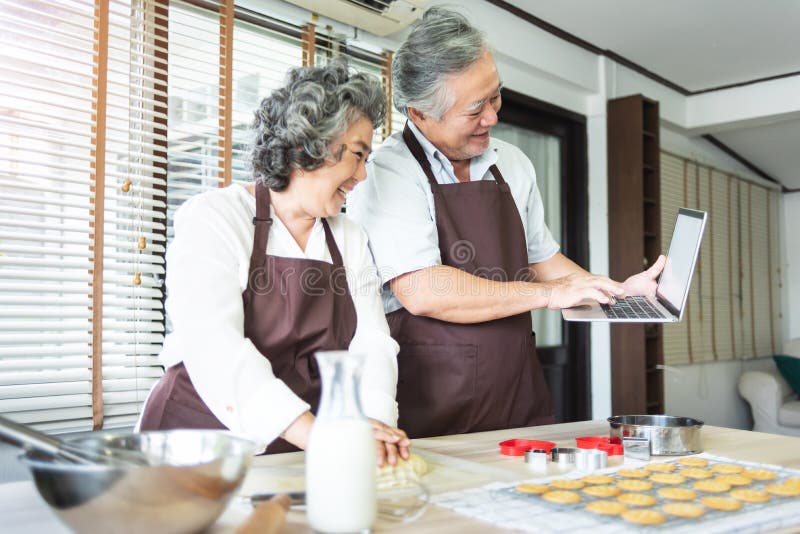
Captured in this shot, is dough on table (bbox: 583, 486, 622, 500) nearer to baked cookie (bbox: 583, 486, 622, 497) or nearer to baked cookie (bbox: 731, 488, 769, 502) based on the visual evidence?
baked cookie (bbox: 583, 486, 622, 497)

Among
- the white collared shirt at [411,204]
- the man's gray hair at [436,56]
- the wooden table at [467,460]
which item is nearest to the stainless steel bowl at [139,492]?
the wooden table at [467,460]

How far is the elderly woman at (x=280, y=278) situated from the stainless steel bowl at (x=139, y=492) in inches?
16.7

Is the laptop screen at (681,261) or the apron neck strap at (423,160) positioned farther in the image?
the apron neck strap at (423,160)

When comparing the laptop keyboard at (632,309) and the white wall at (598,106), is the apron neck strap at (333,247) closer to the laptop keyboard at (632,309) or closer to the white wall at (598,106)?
the laptop keyboard at (632,309)

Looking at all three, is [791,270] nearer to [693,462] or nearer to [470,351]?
[470,351]

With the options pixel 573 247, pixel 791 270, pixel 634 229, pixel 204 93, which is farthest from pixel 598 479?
pixel 791 270

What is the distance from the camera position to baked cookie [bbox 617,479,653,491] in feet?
3.32

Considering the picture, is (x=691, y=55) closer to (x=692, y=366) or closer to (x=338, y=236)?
(x=692, y=366)

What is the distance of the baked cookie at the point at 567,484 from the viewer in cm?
102

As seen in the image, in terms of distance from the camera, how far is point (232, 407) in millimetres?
1229

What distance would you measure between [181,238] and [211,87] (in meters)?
1.53

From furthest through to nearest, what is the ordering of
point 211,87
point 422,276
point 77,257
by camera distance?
point 211,87 < point 77,257 < point 422,276

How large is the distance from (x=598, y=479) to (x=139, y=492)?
2.17 feet

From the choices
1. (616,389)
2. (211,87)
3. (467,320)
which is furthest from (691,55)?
(467,320)
